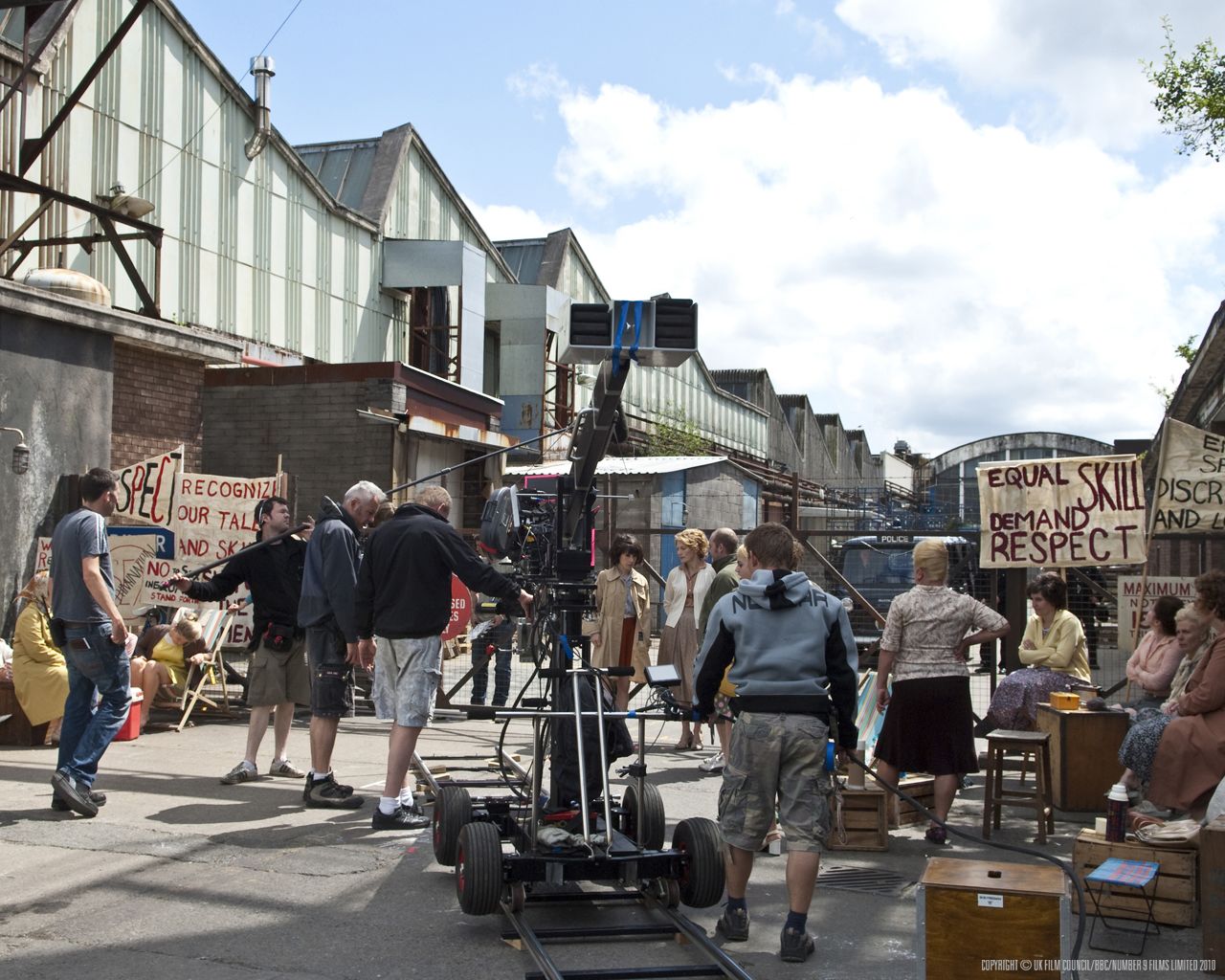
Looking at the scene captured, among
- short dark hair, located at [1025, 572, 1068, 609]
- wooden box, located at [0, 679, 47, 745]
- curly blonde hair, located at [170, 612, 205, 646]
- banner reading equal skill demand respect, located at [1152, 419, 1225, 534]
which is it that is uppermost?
banner reading equal skill demand respect, located at [1152, 419, 1225, 534]

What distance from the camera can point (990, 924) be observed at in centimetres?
440

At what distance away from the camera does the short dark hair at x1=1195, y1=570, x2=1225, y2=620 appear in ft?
22.9

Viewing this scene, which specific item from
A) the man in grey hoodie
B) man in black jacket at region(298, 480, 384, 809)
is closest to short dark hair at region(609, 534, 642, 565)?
man in black jacket at region(298, 480, 384, 809)

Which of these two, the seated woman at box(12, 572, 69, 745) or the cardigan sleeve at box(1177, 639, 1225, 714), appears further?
the seated woman at box(12, 572, 69, 745)

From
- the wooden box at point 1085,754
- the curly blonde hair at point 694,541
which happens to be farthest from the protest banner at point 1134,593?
the curly blonde hair at point 694,541

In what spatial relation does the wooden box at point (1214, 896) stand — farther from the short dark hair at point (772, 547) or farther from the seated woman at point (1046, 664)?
the seated woman at point (1046, 664)

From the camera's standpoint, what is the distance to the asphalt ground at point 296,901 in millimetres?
5082

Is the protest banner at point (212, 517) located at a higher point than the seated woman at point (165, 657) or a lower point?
higher

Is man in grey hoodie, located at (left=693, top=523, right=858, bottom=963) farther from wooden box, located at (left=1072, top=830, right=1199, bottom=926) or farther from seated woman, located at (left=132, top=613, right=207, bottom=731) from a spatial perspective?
seated woman, located at (left=132, top=613, right=207, bottom=731)

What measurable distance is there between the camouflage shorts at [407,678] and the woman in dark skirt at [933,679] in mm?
2678

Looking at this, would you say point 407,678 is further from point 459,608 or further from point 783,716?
point 459,608

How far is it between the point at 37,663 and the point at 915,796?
21.1ft

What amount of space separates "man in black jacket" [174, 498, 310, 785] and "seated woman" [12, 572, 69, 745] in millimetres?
1549

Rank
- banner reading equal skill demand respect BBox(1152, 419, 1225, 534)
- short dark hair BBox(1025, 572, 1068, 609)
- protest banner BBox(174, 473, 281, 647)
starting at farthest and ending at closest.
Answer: protest banner BBox(174, 473, 281, 647), banner reading equal skill demand respect BBox(1152, 419, 1225, 534), short dark hair BBox(1025, 572, 1068, 609)
